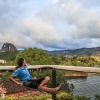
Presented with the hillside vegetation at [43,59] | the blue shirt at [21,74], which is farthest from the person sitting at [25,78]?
the hillside vegetation at [43,59]

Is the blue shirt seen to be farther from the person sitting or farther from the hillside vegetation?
the hillside vegetation

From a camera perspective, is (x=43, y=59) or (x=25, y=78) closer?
(x=25, y=78)

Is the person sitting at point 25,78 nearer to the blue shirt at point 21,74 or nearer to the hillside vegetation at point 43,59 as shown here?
the blue shirt at point 21,74

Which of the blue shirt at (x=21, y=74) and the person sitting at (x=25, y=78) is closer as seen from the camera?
the person sitting at (x=25, y=78)

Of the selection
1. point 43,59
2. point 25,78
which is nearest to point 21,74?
point 25,78

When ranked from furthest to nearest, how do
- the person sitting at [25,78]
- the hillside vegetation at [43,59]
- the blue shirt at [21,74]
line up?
→ the hillside vegetation at [43,59] → the blue shirt at [21,74] → the person sitting at [25,78]

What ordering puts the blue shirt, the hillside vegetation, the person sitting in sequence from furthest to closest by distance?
the hillside vegetation, the blue shirt, the person sitting

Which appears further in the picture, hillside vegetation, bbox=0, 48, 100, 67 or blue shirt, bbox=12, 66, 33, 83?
hillside vegetation, bbox=0, 48, 100, 67

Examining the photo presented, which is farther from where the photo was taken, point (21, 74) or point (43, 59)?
point (43, 59)

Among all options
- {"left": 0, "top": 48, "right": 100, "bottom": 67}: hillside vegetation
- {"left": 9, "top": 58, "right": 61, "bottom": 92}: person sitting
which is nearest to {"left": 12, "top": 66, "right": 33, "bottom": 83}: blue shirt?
{"left": 9, "top": 58, "right": 61, "bottom": 92}: person sitting

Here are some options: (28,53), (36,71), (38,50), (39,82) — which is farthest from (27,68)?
(38,50)

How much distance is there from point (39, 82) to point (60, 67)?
410 mm

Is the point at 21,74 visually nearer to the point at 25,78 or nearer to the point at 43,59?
the point at 25,78

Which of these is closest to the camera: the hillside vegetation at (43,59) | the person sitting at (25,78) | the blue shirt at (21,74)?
the person sitting at (25,78)
